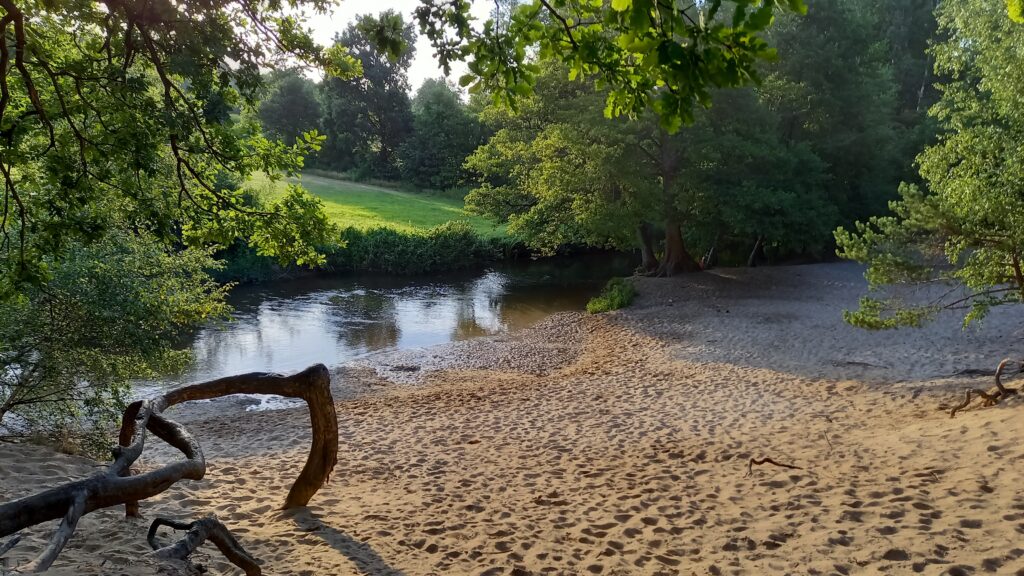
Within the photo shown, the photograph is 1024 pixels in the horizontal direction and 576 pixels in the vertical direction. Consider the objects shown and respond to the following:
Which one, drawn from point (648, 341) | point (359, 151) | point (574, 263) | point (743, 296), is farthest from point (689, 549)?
point (359, 151)

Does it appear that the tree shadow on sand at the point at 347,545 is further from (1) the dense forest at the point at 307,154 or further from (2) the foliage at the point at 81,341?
(2) the foliage at the point at 81,341

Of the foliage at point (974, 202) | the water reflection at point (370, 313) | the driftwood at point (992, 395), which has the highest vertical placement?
the foliage at point (974, 202)

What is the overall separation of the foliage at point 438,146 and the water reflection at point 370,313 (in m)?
21.3

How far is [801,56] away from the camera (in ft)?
89.1

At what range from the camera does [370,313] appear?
25453 mm

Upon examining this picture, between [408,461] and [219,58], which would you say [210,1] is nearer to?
[219,58]

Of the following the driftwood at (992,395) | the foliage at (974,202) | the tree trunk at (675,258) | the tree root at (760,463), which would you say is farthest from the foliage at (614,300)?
the tree root at (760,463)

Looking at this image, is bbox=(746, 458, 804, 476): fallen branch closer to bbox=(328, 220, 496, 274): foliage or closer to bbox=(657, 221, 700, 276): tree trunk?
bbox=(657, 221, 700, 276): tree trunk

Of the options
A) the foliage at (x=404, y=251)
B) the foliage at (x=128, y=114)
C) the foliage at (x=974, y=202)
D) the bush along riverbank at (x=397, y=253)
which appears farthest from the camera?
the foliage at (x=404, y=251)

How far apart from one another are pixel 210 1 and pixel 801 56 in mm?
26468

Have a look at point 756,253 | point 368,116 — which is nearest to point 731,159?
point 756,253

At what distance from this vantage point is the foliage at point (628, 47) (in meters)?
2.91

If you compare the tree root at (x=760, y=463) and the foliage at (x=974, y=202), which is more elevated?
the foliage at (x=974, y=202)

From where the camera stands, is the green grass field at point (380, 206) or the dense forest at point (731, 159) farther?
the green grass field at point (380, 206)
